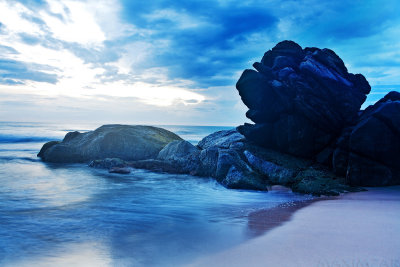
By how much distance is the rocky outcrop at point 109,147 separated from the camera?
16.2 metres

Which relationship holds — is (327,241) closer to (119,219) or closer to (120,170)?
(119,219)

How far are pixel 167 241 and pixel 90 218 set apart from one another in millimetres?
2339

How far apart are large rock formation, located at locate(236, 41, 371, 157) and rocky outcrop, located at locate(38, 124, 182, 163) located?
646cm

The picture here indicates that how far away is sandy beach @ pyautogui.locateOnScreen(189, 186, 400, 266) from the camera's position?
12.8ft

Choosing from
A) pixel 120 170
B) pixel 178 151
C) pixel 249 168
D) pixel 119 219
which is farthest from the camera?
pixel 178 151

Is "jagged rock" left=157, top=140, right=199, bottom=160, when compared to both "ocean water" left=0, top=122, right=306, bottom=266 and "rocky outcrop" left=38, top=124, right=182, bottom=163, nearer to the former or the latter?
"rocky outcrop" left=38, top=124, right=182, bottom=163

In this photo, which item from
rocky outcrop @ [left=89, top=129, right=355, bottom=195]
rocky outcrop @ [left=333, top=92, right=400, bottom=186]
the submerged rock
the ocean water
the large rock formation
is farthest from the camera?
the submerged rock

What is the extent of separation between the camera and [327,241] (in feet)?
14.9

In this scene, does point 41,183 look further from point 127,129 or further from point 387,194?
point 387,194

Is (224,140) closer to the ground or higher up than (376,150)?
higher up

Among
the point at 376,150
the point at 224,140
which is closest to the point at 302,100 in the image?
the point at 376,150

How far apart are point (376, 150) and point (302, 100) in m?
3.26

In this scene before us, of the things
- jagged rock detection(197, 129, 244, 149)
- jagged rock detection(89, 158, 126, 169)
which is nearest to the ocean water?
jagged rock detection(89, 158, 126, 169)

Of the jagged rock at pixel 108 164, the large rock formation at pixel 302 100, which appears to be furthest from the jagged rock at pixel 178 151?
the large rock formation at pixel 302 100
